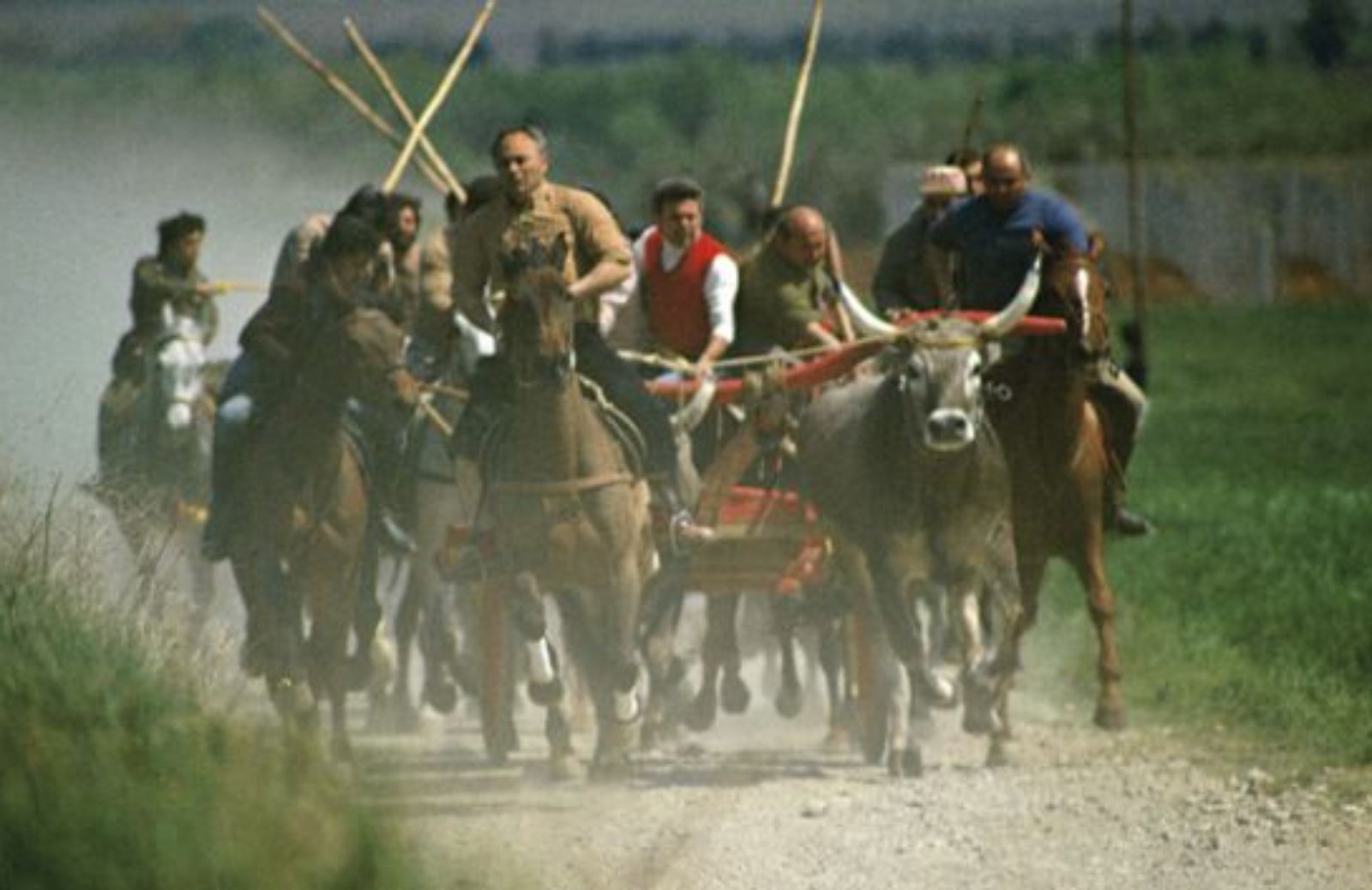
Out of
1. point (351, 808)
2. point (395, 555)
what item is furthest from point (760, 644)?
point (351, 808)

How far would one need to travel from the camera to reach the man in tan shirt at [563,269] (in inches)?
698

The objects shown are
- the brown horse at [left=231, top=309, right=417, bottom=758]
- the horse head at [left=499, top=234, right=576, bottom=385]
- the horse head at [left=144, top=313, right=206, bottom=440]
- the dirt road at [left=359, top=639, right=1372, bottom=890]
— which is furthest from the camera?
the horse head at [left=144, top=313, right=206, bottom=440]

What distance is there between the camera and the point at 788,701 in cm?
2058

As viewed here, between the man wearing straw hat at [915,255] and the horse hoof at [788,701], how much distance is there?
2.00 meters

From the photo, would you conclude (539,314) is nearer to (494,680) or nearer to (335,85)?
(494,680)

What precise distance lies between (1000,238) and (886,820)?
443 cm

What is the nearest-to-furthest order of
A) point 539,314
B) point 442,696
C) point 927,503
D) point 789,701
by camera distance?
point 539,314 < point 927,503 < point 789,701 < point 442,696

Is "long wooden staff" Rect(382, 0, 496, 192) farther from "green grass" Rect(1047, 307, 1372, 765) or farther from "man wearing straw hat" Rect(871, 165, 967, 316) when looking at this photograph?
"green grass" Rect(1047, 307, 1372, 765)

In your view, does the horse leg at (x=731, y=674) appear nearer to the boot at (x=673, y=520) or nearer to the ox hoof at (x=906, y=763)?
the boot at (x=673, y=520)

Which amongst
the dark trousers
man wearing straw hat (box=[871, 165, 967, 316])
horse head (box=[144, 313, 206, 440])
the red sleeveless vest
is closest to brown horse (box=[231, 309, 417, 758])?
the dark trousers

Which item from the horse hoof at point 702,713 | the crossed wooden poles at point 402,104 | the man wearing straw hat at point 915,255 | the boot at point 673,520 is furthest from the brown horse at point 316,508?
the man wearing straw hat at point 915,255

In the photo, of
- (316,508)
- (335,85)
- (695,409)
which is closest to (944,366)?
(695,409)

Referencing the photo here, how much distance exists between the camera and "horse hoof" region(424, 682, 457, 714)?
20891 mm

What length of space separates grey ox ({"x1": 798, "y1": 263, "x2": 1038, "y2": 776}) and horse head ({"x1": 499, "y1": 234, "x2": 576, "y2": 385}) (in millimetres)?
1769
